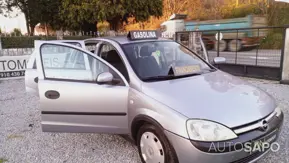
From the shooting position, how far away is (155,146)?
2389 mm

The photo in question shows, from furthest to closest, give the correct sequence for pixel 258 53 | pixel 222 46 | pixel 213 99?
pixel 222 46
pixel 258 53
pixel 213 99

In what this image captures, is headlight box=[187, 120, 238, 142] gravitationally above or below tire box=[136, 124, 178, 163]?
above

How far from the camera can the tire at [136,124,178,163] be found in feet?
7.22

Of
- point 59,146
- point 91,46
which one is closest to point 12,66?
point 91,46

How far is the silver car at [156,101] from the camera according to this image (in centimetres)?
205

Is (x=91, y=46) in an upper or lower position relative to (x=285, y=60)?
upper

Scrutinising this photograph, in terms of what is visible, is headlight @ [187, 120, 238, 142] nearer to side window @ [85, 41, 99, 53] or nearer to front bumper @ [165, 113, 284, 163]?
front bumper @ [165, 113, 284, 163]

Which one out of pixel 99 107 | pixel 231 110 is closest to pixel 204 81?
pixel 231 110

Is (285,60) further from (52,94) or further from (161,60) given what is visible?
(52,94)

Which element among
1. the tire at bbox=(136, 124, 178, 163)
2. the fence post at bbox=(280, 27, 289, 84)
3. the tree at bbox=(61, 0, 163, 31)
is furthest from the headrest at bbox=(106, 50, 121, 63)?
the tree at bbox=(61, 0, 163, 31)

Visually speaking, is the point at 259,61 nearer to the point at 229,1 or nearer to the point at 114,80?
the point at 114,80

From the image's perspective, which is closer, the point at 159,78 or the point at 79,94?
the point at 159,78

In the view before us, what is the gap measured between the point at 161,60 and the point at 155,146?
128 centimetres

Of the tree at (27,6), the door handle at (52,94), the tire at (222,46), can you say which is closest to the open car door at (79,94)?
the door handle at (52,94)
